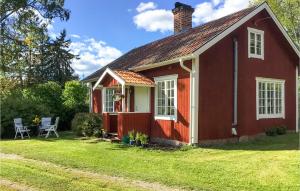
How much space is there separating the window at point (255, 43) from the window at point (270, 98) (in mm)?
1091

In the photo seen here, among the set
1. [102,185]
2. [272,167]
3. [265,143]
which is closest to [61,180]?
[102,185]

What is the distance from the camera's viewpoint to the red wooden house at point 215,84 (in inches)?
555

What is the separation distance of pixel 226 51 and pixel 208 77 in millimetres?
1490

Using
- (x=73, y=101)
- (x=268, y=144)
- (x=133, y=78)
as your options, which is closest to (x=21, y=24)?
(x=73, y=101)

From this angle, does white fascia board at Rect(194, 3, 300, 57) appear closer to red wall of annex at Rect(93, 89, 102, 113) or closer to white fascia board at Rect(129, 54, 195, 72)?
white fascia board at Rect(129, 54, 195, 72)

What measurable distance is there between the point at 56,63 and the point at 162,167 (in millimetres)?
37892

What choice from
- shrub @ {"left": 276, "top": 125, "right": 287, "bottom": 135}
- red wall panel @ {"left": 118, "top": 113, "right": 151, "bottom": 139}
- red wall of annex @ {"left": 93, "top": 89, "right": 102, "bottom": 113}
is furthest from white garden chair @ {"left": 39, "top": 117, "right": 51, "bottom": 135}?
shrub @ {"left": 276, "top": 125, "right": 287, "bottom": 135}

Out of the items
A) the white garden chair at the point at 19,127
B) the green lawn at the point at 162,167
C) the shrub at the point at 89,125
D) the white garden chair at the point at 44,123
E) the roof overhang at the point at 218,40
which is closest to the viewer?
the green lawn at the point at 162,167

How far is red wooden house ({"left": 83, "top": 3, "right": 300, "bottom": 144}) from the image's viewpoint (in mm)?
14109

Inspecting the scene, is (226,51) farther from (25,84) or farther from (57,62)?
(57,62)

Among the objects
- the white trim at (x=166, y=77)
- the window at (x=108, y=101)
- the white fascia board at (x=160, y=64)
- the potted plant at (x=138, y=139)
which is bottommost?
the potted plant at (x=138, y=139)

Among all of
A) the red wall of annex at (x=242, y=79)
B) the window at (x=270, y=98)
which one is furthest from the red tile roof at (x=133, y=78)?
the window at (x=270, y=98)

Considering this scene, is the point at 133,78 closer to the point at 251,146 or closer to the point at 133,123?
the point at 133,123

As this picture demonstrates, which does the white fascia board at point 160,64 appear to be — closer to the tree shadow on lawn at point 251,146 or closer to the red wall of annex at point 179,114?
the red wall of annex at point 179,114
